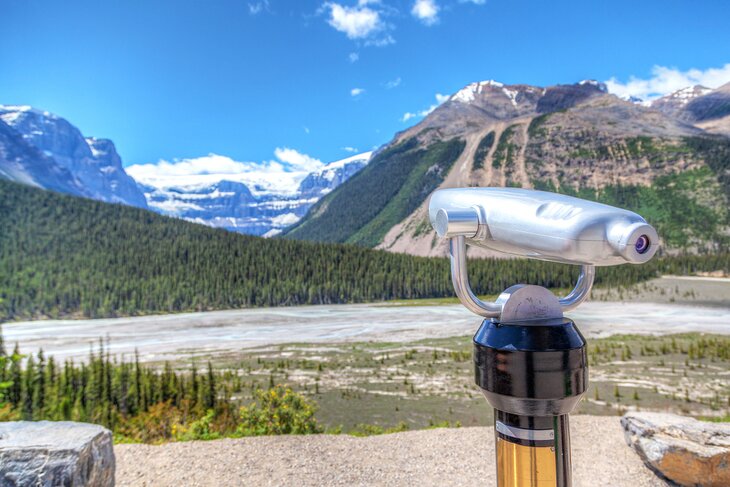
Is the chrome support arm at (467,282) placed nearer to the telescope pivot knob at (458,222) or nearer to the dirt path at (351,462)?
the telescope pivot knob at (458,222)

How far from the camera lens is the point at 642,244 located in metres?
1.32

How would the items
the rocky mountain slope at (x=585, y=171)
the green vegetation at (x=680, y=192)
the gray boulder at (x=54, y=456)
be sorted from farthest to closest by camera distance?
the rocky mountain slope at (x=585, y=171), the green vegetation at (x=680, y=192), the gray boulder at (x=54, y=456)

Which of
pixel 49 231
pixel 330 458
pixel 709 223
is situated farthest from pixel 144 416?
pixel 709 223

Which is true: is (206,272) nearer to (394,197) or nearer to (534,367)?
(534,367)

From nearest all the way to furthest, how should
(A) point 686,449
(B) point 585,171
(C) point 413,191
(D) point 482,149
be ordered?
(A) point 686,449 < (B) point 585,171 < (D) point 482,149 < (C) point 413,191

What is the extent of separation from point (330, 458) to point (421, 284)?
66.8m

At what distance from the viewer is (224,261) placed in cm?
8281

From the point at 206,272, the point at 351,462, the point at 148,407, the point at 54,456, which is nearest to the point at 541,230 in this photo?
the point at 54,456

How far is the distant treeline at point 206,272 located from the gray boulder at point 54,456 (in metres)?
62.5

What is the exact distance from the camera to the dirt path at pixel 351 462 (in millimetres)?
5609

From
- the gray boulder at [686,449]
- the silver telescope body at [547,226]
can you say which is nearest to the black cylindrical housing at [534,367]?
the silver telescope body at [547,226]

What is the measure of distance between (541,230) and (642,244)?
0.26 metres

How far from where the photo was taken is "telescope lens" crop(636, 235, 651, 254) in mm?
1312

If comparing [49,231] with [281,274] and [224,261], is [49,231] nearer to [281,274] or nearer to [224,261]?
[224,261]
